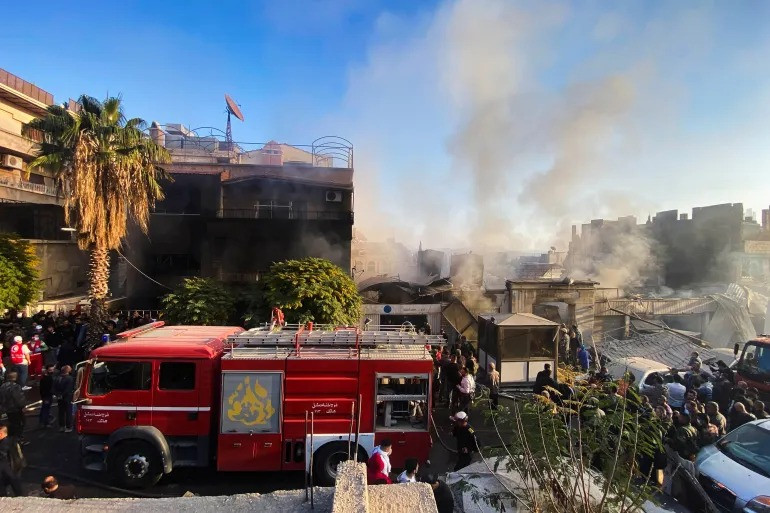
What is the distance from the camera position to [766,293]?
26.1 metres

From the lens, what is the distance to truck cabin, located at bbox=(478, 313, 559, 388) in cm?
1198

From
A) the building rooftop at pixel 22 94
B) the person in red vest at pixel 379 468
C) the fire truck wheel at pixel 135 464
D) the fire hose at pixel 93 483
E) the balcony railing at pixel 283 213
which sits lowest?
the fire hose at pixel 93 483

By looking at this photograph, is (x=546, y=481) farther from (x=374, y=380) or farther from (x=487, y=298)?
(x=487, y=298)

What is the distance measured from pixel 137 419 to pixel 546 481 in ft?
19.7

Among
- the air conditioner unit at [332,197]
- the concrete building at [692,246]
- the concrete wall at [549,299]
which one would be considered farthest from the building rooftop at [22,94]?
the concrete building at [692,246]

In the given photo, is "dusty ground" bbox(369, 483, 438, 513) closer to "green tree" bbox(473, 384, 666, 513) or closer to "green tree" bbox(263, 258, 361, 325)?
"green tree" bbox(473, 384, 666, 513)

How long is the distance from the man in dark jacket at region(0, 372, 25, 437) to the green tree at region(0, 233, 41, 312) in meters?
8.53

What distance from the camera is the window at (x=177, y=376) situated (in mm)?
6629

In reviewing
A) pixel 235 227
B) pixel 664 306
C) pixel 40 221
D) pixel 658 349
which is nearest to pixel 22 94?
pixel 40 221

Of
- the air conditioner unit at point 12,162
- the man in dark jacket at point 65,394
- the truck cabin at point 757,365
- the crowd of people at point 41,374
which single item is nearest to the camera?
the crowd of people at point 41,374

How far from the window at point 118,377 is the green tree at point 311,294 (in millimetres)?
5466

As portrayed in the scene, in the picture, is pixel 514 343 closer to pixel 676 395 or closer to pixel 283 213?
pixel 676 395

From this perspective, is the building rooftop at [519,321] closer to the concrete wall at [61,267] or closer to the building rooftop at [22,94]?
the concrete wall at [61,267]

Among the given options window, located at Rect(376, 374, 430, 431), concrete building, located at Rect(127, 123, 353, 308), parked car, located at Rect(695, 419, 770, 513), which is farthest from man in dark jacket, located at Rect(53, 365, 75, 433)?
concrete building, located at Rect(127, 123, 353, 308)
